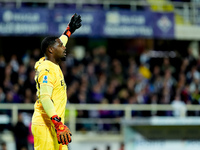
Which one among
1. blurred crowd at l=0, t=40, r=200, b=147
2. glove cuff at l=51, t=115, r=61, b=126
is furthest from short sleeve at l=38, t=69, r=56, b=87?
blurred crowd at l=0, t=40, r=200, b=147

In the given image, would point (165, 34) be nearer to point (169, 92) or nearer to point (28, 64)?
point (169, 92)

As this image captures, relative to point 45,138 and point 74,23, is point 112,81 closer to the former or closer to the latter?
point 74,23

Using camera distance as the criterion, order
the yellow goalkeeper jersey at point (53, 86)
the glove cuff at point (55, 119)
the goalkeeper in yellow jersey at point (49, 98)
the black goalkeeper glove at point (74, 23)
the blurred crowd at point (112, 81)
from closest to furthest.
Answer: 1. the glove cuff at point (55, 119)
2. the goalkeeper in yellow jersey at point (49, 98)
3. the yellow goalkeeper jersey at point (53, 86)
4. the black goalkeeper glove at point (74, 23)
5. the blurred crowd at point (112, 81)

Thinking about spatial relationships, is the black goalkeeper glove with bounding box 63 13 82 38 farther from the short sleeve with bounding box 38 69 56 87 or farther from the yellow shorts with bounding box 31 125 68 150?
the yellow shorts with bounding box 31 125 68 150

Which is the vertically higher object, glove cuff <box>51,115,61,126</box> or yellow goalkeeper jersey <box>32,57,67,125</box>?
yellow goalkeeper jersey <box>32,57,67,125</box>

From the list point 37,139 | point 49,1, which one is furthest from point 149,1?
point 37,139

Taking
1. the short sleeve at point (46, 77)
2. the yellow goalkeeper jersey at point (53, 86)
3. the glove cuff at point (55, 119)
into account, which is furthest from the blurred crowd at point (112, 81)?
the glove cuff at point (55, 119)

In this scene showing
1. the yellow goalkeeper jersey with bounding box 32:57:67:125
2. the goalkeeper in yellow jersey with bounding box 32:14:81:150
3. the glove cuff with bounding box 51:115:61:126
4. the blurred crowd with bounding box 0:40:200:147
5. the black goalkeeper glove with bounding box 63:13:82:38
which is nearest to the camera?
the glove cuff with bounding box 51:115:61:126

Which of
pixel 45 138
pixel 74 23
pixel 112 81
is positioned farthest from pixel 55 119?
pixel 112 81

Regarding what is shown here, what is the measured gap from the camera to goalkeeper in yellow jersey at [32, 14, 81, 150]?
5.90m

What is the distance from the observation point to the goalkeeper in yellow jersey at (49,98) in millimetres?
5898

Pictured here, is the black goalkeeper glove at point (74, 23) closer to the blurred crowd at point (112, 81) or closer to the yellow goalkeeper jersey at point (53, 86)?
the yellow goalkeeper jersey at point (53, 86)

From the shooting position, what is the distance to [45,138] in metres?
6.12

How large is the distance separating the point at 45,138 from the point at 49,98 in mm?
533
